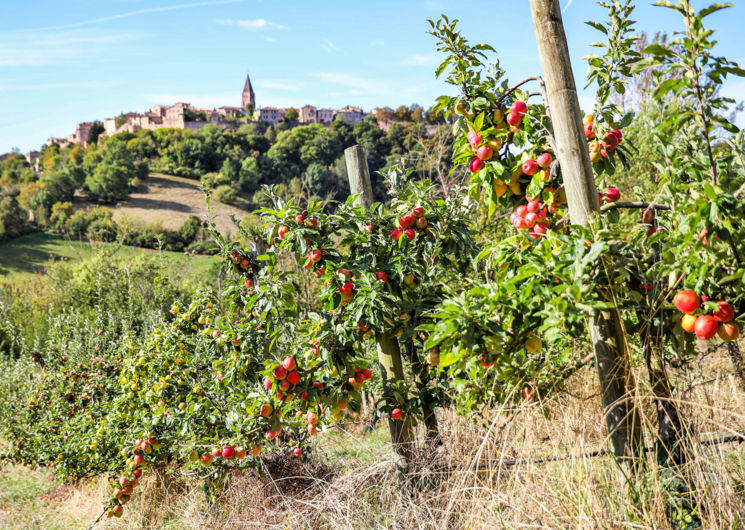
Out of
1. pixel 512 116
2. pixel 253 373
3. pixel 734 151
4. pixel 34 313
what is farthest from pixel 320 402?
pixel 34 313

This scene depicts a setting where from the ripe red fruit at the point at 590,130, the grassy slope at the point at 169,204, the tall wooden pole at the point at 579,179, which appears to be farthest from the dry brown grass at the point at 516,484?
the grassy slope at the point at 169,204

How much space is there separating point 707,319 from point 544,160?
76 cm

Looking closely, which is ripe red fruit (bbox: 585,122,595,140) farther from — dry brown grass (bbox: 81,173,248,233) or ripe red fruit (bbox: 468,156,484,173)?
dry brown grass (bbox: 81,173,248,233)

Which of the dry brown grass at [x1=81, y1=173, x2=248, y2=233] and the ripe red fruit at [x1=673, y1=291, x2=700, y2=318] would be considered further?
the dry brown grass at [x1=81, y1=173, x2=248, y2=233]

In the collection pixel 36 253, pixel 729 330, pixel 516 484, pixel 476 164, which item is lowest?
pixel 516 484

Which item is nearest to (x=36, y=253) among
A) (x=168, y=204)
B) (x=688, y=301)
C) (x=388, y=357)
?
(x=168, y=204)

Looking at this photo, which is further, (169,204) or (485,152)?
(169,204)

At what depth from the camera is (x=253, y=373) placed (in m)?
2.77

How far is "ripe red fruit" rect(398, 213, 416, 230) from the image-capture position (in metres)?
2.42

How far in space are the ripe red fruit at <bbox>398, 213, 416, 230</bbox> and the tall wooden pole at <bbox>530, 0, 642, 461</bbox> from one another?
0.94 meters

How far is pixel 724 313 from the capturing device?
1305 millimetres

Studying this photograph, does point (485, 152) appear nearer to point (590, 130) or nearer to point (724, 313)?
point (590, 130)

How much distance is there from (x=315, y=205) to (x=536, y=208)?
1.09 meters

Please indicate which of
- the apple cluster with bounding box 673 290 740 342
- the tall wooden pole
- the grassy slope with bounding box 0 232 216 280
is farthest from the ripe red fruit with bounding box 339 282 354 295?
the grassy slope with bounding box 0 232 216 280
